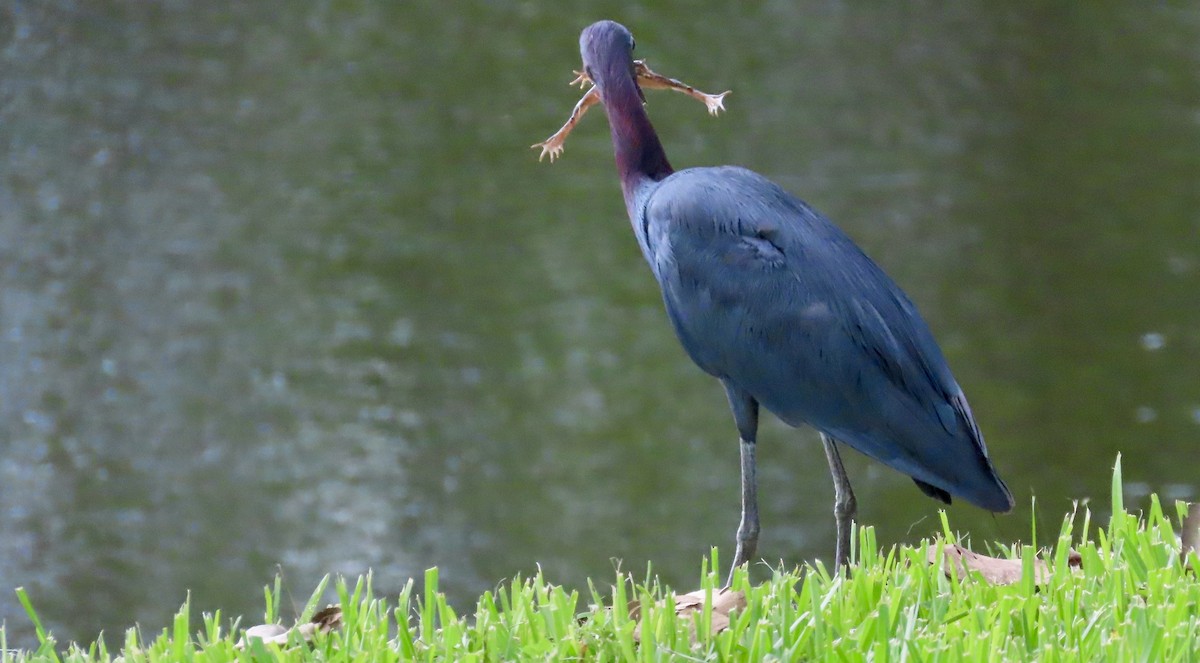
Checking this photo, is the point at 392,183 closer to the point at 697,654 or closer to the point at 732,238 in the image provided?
the point at 732,238

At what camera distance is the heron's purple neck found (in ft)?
15.7

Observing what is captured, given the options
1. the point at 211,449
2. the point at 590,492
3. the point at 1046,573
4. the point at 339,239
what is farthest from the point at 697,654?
the point at 339,239

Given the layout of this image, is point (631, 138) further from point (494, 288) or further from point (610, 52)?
point (494, 288)

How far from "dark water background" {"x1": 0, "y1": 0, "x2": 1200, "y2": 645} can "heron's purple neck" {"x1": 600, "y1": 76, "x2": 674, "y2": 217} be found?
5746 millimetres

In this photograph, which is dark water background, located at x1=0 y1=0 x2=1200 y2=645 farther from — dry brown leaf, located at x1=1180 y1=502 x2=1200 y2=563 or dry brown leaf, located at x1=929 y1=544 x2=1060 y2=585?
dry brown leaf, located at x1=1180 y1=502 x2=1200 y2=563

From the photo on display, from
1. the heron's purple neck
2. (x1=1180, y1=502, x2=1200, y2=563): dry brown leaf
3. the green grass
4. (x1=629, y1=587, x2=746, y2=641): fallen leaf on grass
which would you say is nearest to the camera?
the green grass

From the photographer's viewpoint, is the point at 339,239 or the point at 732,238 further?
the point at 339,239

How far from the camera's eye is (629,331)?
13742 mm

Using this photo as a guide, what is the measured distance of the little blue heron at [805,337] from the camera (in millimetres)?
4125

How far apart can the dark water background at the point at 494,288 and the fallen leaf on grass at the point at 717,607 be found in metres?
6.80

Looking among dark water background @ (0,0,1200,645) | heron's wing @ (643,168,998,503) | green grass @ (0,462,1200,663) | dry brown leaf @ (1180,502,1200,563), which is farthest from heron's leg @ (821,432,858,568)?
dark water background @ (0,0,1200,645)

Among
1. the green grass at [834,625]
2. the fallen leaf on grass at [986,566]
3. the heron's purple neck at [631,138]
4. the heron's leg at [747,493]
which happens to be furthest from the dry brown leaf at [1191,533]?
the heron's purple neck at [631,138]

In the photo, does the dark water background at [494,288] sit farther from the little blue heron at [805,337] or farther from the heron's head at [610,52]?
the little blue heron at [805,337]

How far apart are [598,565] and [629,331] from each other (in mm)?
3054
